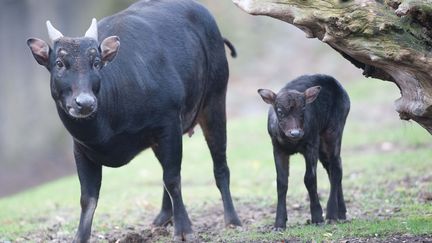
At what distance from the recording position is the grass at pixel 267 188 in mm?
9273

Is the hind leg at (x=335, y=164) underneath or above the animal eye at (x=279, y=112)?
underneath

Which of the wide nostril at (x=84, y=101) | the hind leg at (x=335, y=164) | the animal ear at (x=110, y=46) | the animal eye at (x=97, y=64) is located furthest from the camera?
the hind leg at (x=335, y=164)

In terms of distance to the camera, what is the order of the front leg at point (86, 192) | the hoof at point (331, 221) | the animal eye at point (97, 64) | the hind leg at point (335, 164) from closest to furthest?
the animal eye at point (97, 64) < the front leg at point (86, 192) < the hoof at point (331, 221) < the hind leg at point (335, 164)

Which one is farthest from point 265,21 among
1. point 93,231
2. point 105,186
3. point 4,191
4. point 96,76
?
point 96,76

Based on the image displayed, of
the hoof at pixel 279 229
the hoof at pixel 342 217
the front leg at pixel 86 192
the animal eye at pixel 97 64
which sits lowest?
the hoof at pixel 342 217

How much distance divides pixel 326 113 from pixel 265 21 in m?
23.1

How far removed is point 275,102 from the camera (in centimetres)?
918

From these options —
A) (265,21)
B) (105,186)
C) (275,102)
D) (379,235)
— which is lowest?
(265,21)

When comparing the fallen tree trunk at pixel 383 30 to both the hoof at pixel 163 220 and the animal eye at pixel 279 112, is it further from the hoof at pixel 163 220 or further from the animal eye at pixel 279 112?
the hoof at pixel 163 220

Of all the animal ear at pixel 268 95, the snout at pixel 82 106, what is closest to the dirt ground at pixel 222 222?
the animal ear at pixel 268 95

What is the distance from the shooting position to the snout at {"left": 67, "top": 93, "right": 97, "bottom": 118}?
25.1 feet

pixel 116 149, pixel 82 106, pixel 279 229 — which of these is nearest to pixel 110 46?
pixel 82 106

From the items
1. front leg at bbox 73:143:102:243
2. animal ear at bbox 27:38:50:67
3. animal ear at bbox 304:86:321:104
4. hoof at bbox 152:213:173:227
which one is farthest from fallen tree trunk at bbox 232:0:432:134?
hoof at bbox 152:213:173:227

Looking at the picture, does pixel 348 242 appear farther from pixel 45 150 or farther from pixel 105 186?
pixel 45 150
